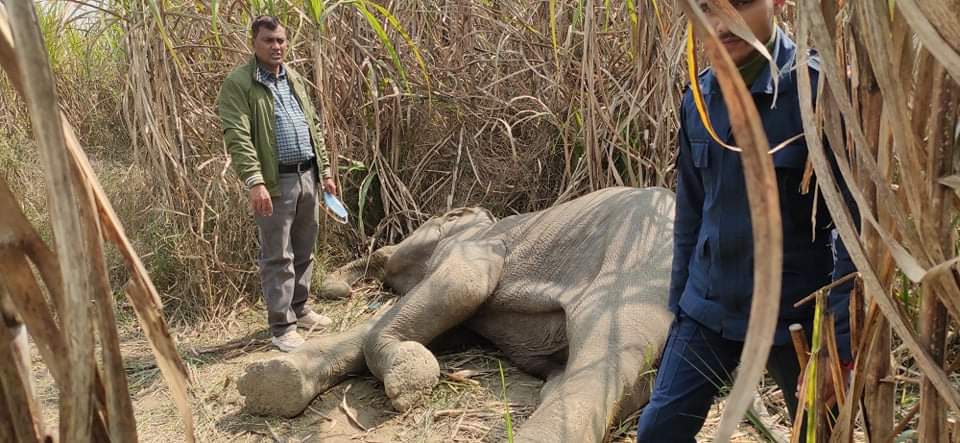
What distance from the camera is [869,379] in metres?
0.82

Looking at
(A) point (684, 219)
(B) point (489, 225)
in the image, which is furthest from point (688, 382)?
(B) point (489, 225)

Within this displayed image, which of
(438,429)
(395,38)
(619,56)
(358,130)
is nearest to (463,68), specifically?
(395,38)

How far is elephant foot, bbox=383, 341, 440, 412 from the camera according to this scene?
309 centimetres

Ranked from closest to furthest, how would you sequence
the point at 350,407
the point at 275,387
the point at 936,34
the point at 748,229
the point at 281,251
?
1. the point at 936,34
2. the point at 748,229
3. the point at 275,387
4. the point at 350,407
5. the point at 281,251

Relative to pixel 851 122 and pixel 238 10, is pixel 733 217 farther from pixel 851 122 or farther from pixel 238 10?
pixel 238 10

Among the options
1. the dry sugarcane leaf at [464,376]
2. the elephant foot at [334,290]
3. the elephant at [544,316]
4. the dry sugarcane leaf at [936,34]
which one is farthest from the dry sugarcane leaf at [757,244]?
the elephant foot at [334,290]

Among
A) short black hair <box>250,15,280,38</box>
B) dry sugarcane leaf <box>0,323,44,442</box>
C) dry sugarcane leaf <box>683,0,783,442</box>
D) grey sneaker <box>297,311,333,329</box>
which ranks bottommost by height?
grey sneaker <box>297,311,333,329</box>

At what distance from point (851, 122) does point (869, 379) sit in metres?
0.33

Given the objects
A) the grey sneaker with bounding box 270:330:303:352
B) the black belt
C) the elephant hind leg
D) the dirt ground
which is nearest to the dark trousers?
the elephant hind leg

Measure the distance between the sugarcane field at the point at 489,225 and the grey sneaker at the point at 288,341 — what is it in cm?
3

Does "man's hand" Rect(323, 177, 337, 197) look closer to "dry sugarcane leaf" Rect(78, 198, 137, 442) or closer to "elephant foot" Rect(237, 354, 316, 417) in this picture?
"elephant foot" Rect(237, 354, 316, 417)

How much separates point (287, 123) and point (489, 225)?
4.00 ft

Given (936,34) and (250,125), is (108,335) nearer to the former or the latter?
(936,34)

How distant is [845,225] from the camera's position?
0.62 metres
